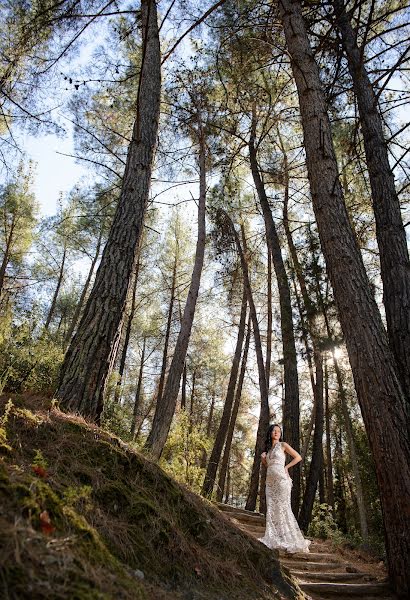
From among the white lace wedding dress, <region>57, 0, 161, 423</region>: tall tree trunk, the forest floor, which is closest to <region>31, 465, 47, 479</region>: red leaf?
<region>57, 0, 161, 423</region>: tall tree trunk

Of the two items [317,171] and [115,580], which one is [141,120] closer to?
[317,171]

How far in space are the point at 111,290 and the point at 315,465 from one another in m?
8.05

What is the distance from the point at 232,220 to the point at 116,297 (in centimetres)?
830

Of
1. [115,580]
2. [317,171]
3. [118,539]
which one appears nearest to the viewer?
[115,580]

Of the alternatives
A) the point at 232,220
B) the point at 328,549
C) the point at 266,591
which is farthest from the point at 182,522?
the point at 232,220

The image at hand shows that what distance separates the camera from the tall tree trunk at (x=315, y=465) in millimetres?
8922

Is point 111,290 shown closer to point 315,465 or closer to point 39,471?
point 39,471

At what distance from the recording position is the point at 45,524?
1485 mm

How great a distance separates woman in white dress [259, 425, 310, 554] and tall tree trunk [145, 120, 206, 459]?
192 cm

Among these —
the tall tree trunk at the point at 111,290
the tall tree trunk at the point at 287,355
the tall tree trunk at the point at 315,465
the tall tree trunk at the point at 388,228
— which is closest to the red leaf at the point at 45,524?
the tall tree trunk at the point at 111,290

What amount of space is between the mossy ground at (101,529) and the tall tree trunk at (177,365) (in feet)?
11.2

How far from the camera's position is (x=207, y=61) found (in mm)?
8391

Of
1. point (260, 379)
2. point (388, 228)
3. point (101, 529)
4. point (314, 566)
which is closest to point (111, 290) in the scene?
point (101, 529)

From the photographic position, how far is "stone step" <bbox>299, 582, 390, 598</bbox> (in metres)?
3.85
